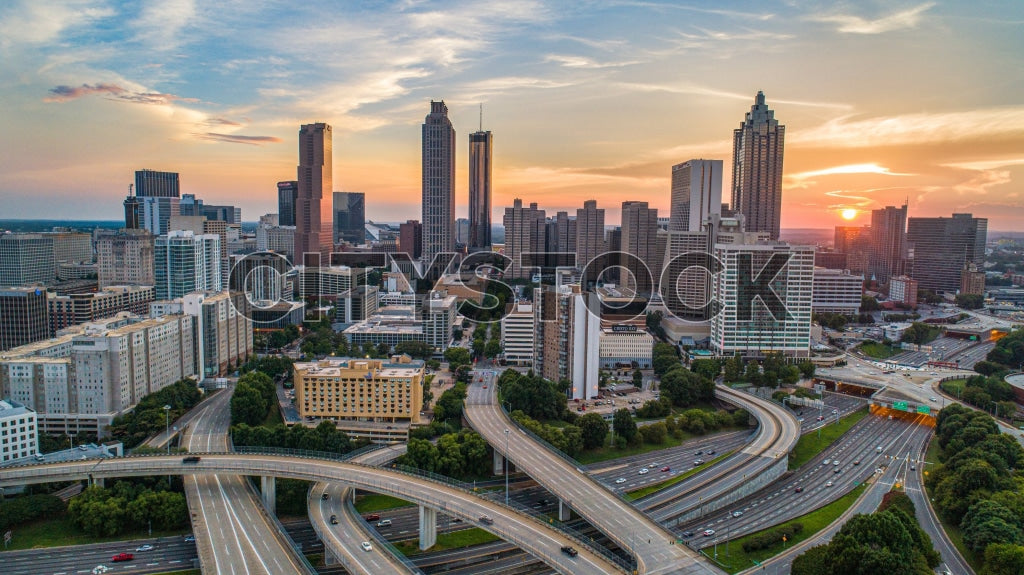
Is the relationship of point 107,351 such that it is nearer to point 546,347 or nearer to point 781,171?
point 546,347

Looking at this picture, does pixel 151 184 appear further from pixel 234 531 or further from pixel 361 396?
pixel 234 531

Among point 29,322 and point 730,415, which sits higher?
point 29,322

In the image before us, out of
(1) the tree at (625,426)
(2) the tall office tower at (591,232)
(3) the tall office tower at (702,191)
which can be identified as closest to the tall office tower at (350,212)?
(2) the tall office tower at (591,232)

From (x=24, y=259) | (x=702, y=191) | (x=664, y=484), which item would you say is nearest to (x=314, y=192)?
(x=24, y=259)

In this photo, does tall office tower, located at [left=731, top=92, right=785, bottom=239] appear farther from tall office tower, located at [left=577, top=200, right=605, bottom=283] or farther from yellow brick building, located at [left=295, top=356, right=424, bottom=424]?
yellow brick building, located at [left=295, top=356, right=424, bottom=424]

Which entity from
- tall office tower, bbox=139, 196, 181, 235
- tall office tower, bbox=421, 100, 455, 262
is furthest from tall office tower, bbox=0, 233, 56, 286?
tall office tower, bbox=421, 100, 455, 262

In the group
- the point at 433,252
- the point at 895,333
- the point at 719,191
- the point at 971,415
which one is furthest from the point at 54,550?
the point at 433,252

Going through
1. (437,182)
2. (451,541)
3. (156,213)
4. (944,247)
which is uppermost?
(437,182)
